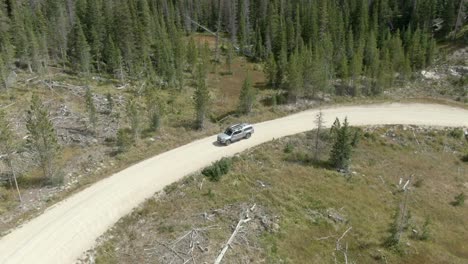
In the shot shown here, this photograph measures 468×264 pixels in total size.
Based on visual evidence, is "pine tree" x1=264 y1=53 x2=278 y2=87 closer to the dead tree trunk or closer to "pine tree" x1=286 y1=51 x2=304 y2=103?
"pine tree" x1=286 y1=51 x2=304 y2=103

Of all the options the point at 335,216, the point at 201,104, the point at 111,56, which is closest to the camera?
the point at 335,216

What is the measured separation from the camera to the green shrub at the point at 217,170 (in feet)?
115

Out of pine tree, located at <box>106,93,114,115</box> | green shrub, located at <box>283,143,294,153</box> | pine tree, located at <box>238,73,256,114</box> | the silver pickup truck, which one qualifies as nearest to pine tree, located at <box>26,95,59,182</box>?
pine tree, located at <box>106,93,114,115</box>

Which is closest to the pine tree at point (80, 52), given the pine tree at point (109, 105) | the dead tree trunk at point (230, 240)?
the pine tree at point (109, 105)

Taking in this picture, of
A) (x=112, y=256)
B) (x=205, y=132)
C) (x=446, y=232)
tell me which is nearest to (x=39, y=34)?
(x=205, y=132)

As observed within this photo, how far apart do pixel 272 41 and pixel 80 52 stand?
4431 centimetres

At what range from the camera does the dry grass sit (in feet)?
92.5

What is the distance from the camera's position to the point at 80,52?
67.3m

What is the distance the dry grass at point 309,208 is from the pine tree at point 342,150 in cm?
152

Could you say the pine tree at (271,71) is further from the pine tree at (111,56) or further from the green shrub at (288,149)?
the green shrub at (288,149)

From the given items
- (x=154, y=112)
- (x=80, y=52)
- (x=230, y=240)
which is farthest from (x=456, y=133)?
(x=80, y=52)

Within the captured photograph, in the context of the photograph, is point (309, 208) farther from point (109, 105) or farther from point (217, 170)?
point (109, 105)

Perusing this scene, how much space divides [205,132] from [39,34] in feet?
146

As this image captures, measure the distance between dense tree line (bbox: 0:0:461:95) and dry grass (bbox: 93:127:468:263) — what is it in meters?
19.0
